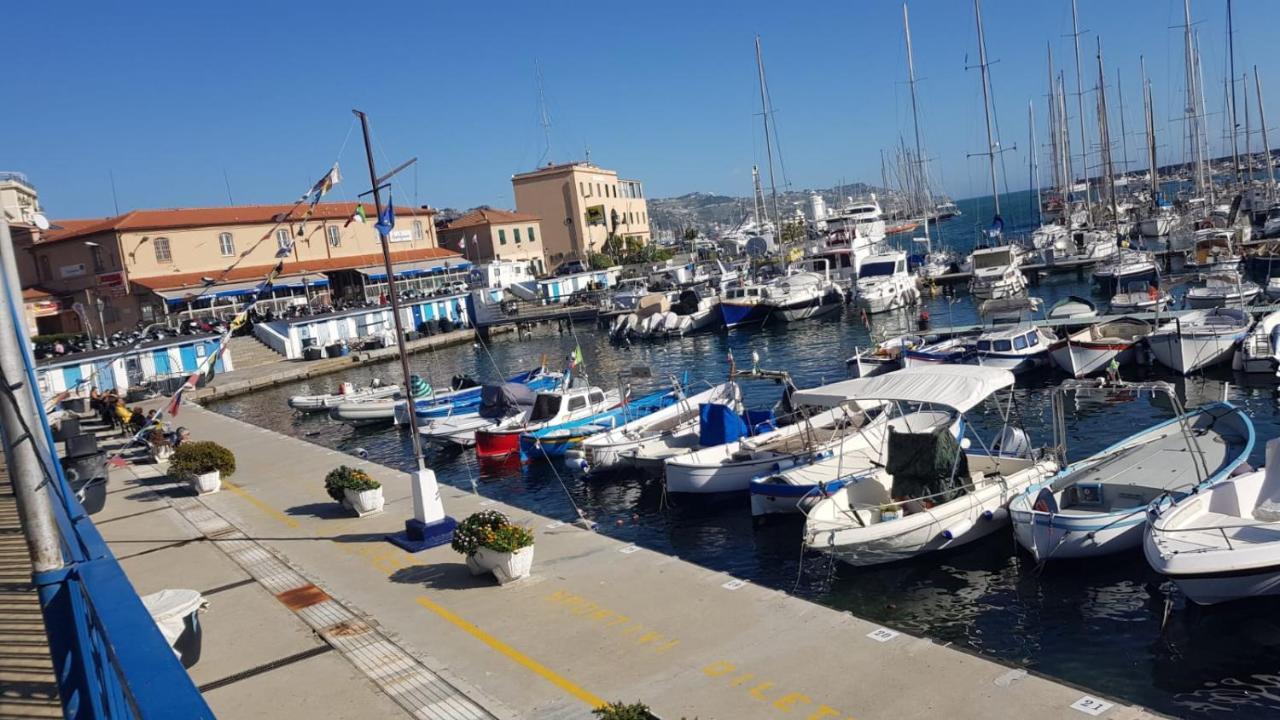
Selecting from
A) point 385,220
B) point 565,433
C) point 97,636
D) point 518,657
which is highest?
point 385,220

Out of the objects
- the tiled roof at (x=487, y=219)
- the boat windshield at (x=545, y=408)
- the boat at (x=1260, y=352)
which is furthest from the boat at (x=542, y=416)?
the tiled roof at (x=487, y=219)

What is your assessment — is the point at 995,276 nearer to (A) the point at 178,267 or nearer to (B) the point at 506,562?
(B) the point at 506,562

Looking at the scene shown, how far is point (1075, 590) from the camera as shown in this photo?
1412cm

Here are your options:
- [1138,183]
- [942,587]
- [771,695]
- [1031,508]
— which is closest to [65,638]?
[771,695]

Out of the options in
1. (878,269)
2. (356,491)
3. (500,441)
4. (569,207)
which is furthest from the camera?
(569,207)

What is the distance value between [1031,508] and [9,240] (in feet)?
48.9

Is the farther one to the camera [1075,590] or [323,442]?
[323,442]

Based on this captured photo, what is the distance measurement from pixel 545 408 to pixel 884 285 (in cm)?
3272

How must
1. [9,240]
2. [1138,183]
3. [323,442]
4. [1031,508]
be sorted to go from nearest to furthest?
[9,240] < [1031,508] < [323,442] < [1138,183]

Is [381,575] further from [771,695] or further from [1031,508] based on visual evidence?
[1031,508]

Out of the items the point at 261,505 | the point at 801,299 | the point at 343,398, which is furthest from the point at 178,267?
the point at 261,505

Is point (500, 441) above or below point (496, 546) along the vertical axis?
below

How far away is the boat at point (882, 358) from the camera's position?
106ft

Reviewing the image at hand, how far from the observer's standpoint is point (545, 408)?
28469 millimetres
